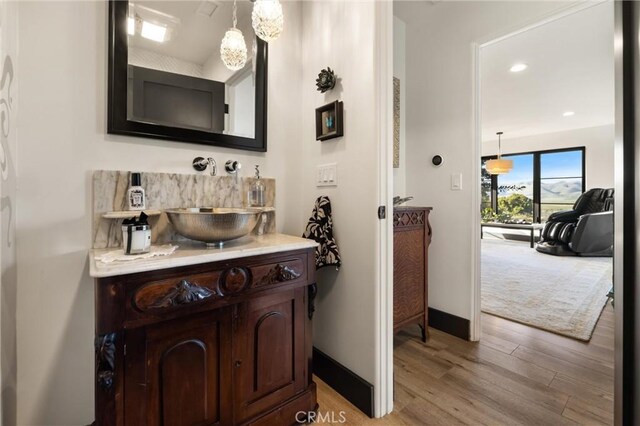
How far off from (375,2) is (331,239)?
45.8 inches

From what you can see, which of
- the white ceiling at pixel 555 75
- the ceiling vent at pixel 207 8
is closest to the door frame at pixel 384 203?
the ceiling vent at pixel 207 8

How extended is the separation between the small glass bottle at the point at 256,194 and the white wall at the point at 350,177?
0.30m

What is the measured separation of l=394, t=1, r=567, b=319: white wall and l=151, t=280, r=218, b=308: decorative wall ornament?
1904mm

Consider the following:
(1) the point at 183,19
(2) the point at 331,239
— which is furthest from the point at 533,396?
(1) the point at 183,19

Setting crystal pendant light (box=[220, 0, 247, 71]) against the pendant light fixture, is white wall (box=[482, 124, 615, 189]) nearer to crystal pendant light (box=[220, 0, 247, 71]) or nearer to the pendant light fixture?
the pendant light fixture

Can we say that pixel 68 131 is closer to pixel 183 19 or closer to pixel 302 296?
pixel 183 19

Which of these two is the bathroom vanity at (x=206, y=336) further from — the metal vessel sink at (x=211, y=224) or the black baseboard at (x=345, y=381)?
the black baseboard at (x=345, y=381)

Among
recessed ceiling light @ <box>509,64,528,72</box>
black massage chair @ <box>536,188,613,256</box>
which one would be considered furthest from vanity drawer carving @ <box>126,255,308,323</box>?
black massage chair @ <box>536,188,613,256</box>

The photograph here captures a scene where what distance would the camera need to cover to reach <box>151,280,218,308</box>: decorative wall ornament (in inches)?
35.5

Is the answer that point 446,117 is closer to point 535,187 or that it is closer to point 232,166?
point 232,166

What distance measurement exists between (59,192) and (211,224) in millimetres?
661

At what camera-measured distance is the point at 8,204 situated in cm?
96

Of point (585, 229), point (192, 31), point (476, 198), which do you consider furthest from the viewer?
point (585, 229)

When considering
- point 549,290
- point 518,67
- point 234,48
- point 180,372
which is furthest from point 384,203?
point 518,67
